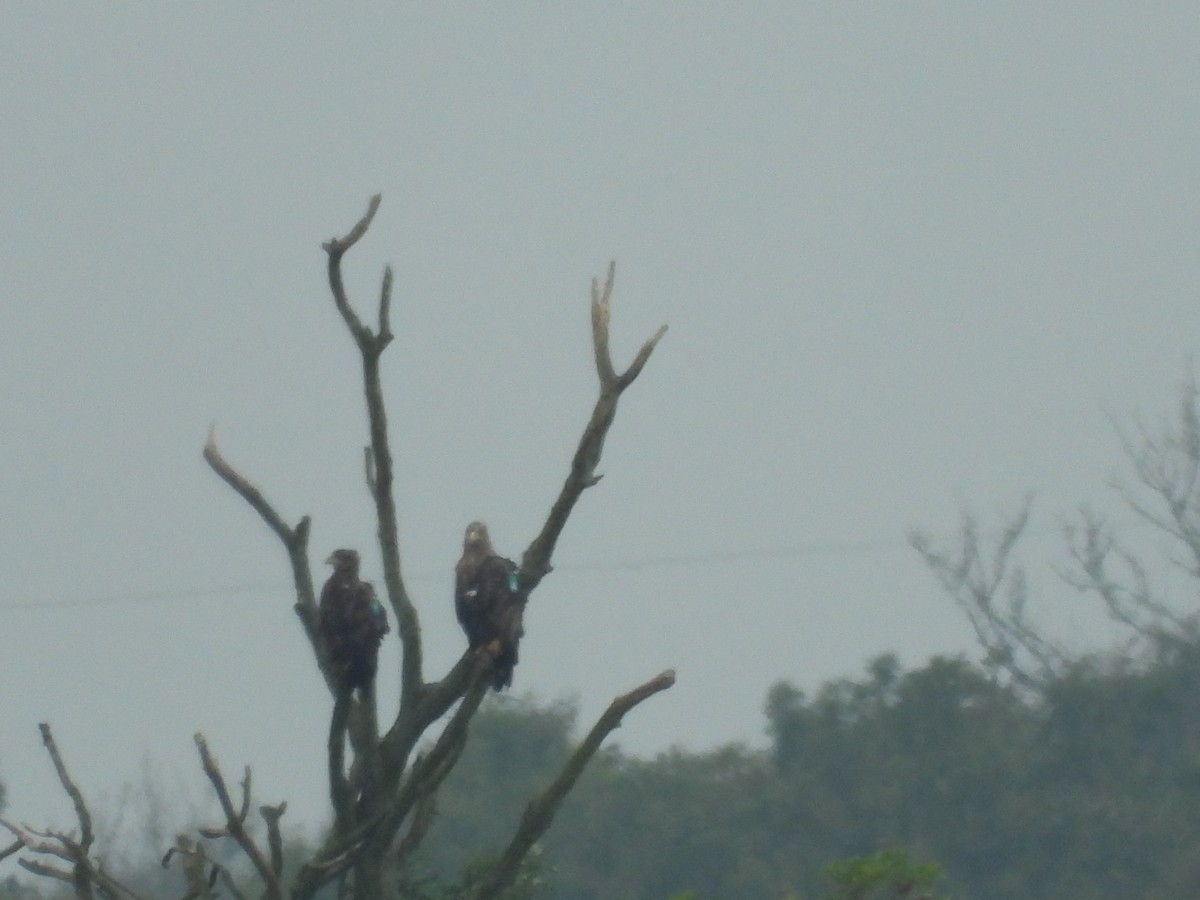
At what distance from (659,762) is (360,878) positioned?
26404 mm

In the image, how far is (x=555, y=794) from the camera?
6.92 metres

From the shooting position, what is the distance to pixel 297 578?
23.3ft

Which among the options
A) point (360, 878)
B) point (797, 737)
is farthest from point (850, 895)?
point (797, 737)

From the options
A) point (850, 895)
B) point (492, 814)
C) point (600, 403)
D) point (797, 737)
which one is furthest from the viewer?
point (797, 737)

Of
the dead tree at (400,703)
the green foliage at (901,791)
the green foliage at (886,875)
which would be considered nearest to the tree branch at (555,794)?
the dead tree at (400,703)

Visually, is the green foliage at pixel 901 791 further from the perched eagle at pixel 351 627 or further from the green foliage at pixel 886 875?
the perched eagle at pixel 351 627

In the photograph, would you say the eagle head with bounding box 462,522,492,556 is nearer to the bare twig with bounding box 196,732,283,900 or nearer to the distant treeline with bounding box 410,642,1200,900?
the bare twig with bounding box 196,732,283,900

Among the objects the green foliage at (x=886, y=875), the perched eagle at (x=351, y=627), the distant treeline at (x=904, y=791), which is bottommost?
the green foliage at (x=886, y=875)

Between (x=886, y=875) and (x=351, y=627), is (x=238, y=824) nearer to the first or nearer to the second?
(x=351, y=627)

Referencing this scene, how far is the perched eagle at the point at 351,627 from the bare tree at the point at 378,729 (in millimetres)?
46

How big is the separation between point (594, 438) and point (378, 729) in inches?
49.3

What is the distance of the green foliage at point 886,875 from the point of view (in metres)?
8.16

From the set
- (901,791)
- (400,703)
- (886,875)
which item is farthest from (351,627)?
(901,791)

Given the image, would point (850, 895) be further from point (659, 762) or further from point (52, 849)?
point (659, 762)
